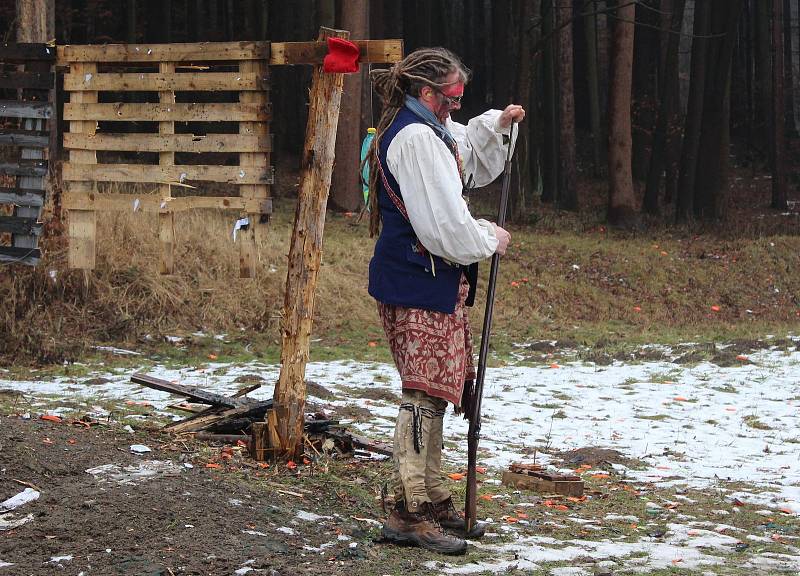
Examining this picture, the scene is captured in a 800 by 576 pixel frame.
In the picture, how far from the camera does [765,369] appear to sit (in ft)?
34.5

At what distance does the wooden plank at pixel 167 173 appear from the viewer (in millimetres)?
9094

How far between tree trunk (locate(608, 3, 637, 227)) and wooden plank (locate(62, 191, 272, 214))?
11519 mm

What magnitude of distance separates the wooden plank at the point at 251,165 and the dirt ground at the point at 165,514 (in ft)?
10.3

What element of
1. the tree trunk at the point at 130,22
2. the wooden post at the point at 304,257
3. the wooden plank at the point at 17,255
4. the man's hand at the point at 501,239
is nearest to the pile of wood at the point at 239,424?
the wooden post at the point at 304,257

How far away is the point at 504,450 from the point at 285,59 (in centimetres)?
292

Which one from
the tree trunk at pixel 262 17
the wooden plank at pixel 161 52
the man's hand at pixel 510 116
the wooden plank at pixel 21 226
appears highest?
the tree trunk at pixel 262 17

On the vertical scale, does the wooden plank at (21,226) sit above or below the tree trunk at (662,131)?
below

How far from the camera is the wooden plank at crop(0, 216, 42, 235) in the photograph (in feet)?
32.6

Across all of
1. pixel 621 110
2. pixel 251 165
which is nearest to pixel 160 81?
pixel 251 165

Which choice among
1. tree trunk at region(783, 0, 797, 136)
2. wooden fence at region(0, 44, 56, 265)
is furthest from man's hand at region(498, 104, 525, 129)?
tree trunk at region(783, 0, 797, 136)

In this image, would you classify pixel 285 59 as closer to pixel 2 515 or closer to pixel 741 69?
pixel 2 515

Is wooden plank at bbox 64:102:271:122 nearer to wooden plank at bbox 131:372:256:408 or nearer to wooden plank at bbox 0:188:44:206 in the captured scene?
wooden plank at bbox 0:188:44:206

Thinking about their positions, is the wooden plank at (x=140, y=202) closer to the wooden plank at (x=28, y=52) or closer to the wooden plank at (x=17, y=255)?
the wooden plank at (x=17, y=255)

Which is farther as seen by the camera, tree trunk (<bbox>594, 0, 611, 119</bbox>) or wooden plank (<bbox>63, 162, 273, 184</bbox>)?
tree trunk (<bbox>594, 0, 611, 119</bbox>)
